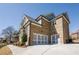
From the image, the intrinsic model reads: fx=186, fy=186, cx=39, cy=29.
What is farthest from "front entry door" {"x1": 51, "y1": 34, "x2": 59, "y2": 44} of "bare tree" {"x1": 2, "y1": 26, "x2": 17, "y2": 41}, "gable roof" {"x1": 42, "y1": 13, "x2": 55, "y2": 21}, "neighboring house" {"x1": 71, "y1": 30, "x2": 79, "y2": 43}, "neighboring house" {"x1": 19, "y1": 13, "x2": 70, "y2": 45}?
"bare tree" {"x1": 2, "y1": 26, "x2": 17, "y2": 41}

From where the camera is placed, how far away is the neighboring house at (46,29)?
5895mm

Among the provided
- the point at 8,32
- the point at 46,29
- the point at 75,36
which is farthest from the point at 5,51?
the point at 75,36

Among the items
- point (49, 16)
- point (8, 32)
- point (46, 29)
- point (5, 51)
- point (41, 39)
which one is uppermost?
point (49, 16)

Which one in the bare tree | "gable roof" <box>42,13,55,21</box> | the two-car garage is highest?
"gable roof" <box>42,13,55,21</box>

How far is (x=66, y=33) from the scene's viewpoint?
5.96 metres

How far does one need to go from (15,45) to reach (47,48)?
39.2 inches

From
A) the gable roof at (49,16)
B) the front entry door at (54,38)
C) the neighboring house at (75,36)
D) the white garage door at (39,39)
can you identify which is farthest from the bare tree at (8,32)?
the neighboring house at (75,36)

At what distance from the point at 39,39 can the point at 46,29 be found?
40 cm

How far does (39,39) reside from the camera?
6.07 metres

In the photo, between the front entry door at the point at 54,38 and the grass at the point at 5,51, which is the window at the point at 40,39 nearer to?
the front entry door at the point at 54,38

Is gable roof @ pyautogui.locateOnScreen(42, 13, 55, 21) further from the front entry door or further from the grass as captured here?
the grass

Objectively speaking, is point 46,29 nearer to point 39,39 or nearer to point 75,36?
point 39,39

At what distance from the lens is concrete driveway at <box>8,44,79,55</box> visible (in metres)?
5.56

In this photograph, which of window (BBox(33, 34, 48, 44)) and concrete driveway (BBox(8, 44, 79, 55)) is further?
window (BBox(33, 34, 48, 44))
